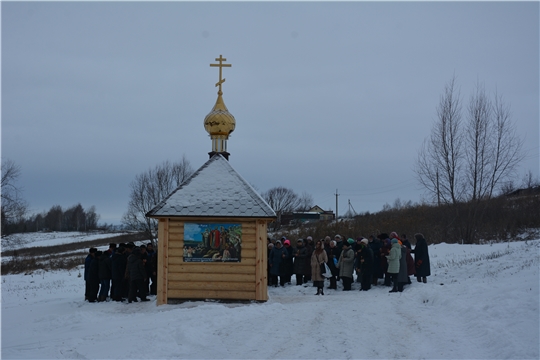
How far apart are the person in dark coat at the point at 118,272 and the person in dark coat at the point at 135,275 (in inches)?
17.4

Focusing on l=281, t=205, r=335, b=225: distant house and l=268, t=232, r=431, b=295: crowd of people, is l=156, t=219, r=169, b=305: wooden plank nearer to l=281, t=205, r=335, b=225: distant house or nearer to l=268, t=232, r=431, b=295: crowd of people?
l=268, t=232, r=431, b=295: crowd of people

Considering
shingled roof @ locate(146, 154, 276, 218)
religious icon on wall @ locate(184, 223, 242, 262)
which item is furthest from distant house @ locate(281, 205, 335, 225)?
religious icon on wall @ locate(184, 223, 242, 262)

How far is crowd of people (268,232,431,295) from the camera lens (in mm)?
13648

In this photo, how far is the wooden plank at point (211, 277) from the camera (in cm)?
1220

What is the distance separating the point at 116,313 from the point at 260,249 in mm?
3801

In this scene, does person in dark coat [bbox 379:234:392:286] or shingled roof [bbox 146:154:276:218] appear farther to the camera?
person in dark coat [bbox 379:234:392:286]

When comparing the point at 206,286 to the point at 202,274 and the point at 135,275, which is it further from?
the point at 135,275

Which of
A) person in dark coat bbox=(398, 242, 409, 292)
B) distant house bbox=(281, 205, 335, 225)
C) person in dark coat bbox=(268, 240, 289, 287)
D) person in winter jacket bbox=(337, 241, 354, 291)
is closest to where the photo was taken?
person in dark coat bbox=(398, 242, 409, 292)

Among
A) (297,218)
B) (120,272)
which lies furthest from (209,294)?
(297,218)

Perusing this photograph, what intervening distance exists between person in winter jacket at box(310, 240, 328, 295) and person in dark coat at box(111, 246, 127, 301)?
551 cm

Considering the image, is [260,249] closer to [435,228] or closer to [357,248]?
[357,248]

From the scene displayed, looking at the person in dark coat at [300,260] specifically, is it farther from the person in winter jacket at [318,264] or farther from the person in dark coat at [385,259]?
the person in dark coat at [385,259]

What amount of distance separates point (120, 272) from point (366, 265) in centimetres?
707

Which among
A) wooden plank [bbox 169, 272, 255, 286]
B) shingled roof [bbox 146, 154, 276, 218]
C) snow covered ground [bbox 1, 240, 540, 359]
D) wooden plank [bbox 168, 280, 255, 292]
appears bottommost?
snow covered ground [bbox 1, 240, 540, 359]
